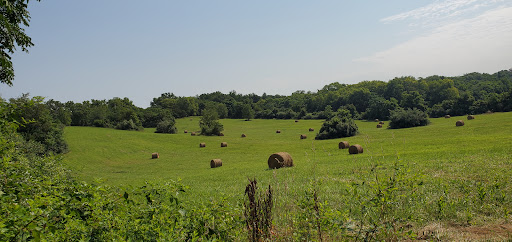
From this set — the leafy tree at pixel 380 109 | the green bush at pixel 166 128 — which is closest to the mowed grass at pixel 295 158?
the green bush at pixel 166 128

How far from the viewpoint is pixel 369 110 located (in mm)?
100500

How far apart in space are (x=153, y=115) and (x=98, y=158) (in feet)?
179

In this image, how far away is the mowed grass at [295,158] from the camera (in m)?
14.5

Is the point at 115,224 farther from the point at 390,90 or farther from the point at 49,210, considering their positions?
the point at 390,90

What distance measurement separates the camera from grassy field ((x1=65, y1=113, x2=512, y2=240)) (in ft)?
25.7

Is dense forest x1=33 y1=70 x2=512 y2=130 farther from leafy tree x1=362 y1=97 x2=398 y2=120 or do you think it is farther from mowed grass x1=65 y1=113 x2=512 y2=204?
mowed grass x1=65 y1=113 x2=512 y2=204

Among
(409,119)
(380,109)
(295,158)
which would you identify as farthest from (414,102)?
(295,158)

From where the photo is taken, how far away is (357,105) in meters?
126

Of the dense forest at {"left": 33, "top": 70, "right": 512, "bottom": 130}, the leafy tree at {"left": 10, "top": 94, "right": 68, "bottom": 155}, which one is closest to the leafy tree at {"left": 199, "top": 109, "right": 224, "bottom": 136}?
the dense forest at {"left": 33, "top": 70, "right": 512, "bottom": 130}

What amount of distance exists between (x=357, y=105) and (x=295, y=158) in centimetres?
10091

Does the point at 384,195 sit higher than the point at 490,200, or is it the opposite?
the point at 384,195

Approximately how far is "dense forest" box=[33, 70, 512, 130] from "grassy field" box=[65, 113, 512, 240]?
59.3 ft

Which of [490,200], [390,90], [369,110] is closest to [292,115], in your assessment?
[369,110]

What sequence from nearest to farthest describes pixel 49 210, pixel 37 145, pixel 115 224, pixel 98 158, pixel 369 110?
pixel 49 210
pixel 115 224
pixel 37 145
pixel 98 158
pixel 369 110
